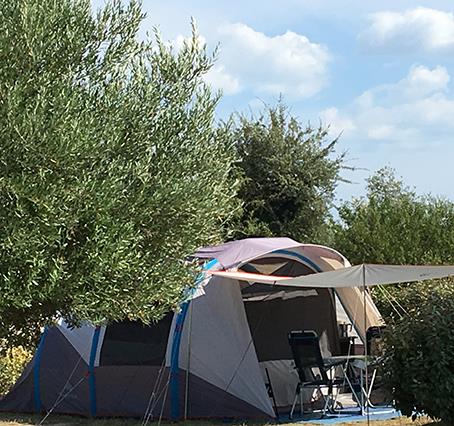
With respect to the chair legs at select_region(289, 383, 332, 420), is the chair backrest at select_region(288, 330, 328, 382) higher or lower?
higher

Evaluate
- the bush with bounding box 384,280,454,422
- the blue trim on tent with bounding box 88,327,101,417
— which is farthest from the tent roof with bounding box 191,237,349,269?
the bush with bounding box 384,280,454,422

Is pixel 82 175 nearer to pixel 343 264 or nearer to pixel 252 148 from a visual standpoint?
pixel 343 264

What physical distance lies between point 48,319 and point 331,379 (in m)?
4.35

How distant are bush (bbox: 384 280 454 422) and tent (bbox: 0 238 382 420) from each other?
4.24 feet

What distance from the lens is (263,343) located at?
11.0 meters

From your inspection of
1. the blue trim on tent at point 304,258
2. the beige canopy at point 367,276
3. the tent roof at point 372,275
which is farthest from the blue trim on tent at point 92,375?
the tent roof at point 372,275

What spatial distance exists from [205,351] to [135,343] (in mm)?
928

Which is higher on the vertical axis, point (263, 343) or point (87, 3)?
point (87, 3)

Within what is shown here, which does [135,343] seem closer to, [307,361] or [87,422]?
[87,422]

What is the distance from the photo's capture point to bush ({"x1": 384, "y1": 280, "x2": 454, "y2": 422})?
7742 millimetres

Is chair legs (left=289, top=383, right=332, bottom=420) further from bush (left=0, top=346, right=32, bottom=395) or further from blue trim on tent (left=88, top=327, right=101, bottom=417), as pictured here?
bush (left=0, top=346, right=32, bottom=395)

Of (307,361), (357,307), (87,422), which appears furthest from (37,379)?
(357,307)

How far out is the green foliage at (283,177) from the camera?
19.2m

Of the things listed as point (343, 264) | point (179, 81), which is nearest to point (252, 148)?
point (343, 264)
